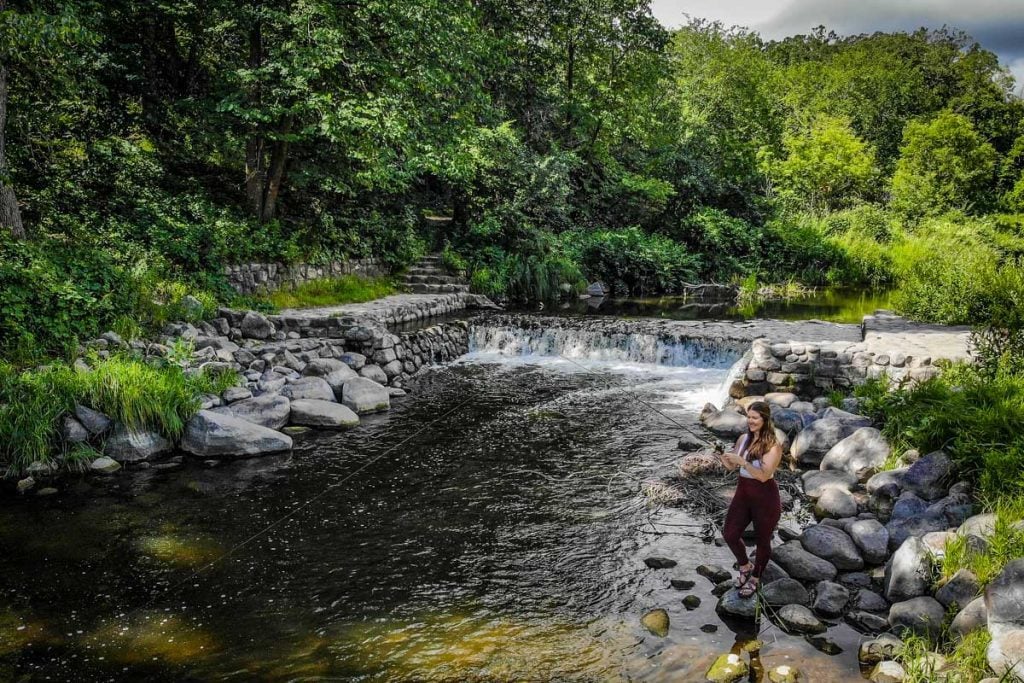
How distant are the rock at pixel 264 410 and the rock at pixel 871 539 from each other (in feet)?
22.7

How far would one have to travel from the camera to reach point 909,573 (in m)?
4.56

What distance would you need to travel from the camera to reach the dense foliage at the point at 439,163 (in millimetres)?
10594

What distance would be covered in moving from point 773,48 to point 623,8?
54.3 meters

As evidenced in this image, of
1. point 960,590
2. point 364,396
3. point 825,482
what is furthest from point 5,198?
point 960,590

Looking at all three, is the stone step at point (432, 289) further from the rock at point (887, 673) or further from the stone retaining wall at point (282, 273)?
the rock at point (887, 673)

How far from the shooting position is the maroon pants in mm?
4574

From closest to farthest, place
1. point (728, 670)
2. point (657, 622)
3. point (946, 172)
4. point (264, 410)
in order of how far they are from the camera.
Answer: point (728, 670) → point (657, 622) → point (264, 410) → point (946, 172)

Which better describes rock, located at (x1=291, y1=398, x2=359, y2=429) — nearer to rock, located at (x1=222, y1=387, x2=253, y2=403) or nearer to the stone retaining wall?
rock, located at (x1=222, y1=387, x2=253, y2=403)

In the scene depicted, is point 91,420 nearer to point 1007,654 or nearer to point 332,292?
point 332,292

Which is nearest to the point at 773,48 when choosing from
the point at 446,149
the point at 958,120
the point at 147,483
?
the point at 958,120

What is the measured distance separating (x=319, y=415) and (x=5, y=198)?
5536 millimetres

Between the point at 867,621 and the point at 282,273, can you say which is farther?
the point at 282,273

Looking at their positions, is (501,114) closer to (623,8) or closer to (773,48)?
(623,8)

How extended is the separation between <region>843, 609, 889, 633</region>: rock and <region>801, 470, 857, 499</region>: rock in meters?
2.12
